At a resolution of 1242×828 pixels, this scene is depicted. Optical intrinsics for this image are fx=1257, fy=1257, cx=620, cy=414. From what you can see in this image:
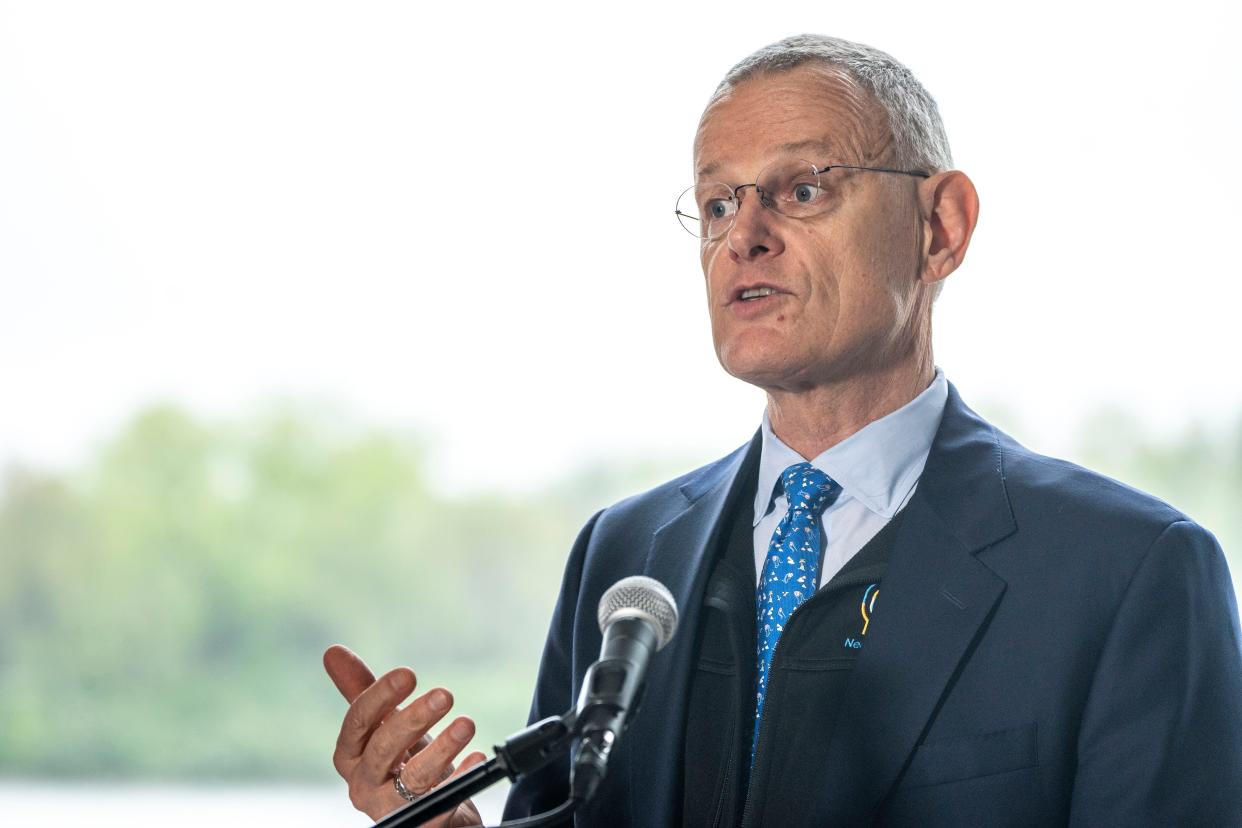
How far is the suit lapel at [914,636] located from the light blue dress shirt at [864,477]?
70 millimetres

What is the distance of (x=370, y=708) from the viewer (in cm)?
152

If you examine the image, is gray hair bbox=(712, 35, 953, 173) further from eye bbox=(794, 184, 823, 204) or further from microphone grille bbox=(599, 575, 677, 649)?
microphone grille bbox=(599, 575, 677, 649)

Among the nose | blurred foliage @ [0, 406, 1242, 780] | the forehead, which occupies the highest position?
blurred foliage @ [0, 406, 1242, 780]

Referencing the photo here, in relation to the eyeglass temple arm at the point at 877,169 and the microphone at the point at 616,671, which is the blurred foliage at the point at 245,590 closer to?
the eyeglass temple arm at the point at 877,169

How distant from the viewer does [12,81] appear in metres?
4.74

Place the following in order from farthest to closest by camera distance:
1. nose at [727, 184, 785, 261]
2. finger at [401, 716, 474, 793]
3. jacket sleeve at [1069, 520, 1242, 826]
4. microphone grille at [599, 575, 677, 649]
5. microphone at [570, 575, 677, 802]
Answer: nose at [727, 184, 785, 261] → finger at [401, 716, 474, 793] → jacket sleeve at [1069, 520, 1242, 826] → microphone grille at [599, 575, 677, 649] → microphone at [570, 575, 677, 802]

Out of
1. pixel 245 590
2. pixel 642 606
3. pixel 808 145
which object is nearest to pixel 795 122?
pixel 808 145

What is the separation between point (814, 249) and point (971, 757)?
2.22 feet

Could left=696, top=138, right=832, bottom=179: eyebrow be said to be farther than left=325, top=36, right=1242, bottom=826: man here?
Yes

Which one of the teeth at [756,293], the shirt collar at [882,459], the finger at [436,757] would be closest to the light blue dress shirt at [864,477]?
the shirt collar at [882,459]

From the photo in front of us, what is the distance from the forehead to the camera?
171cm

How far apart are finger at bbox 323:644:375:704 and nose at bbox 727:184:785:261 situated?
2.42 ft

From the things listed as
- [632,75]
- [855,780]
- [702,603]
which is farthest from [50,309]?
[855,780]

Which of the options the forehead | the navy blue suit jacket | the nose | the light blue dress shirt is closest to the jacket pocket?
the navy blue suit jacket
